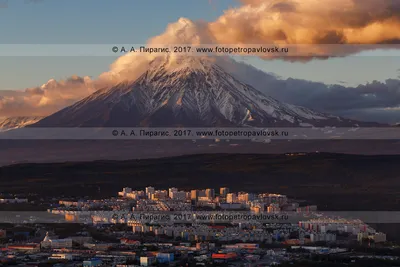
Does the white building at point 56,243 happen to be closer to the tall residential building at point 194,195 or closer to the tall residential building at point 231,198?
the tall residential building at point 231,198

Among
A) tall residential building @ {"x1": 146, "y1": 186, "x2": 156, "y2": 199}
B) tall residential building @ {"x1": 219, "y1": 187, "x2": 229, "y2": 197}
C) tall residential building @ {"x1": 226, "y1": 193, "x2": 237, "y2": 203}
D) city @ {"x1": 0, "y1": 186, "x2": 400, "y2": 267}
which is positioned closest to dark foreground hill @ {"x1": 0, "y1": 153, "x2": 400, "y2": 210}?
tall residential building @ {"x1": 146, "y1": 186, "x2": 156, "y2": 199}

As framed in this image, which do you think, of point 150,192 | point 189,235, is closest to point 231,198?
point 150,192

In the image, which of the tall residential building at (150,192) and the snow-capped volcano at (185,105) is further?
the snow-capped volcano at (185,105)

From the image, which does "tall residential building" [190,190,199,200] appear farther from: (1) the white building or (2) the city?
(1) the white building

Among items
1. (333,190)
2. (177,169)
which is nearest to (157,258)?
(333,190)

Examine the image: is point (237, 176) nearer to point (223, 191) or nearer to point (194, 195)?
point (223, 191)

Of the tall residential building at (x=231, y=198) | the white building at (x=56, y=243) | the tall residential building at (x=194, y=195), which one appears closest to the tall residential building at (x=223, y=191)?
the tall residential building at (x=194, y=195)
